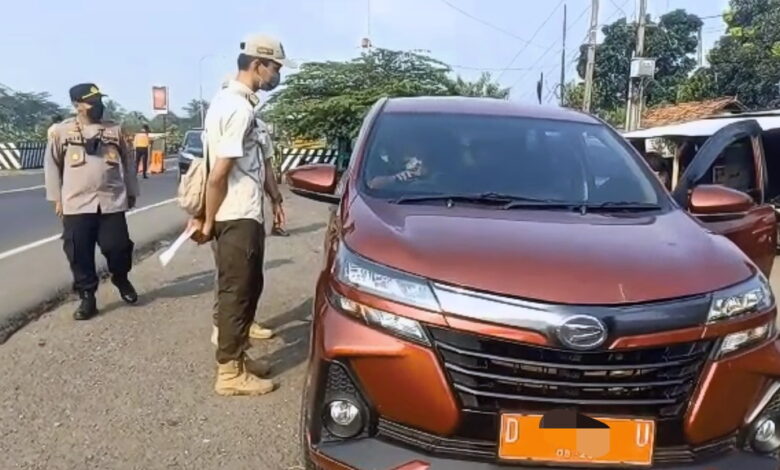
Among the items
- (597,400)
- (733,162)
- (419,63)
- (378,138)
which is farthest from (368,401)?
(419,63)

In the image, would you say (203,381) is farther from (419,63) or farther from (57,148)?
(419,63)

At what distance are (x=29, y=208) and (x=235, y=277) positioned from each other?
11758 millimetres

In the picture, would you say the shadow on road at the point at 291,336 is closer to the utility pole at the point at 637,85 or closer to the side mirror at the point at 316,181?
the side mirror at the point at 316,181

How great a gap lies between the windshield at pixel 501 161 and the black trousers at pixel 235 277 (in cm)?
91

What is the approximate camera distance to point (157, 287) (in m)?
7.66

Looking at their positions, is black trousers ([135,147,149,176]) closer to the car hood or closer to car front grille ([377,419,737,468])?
the car hood

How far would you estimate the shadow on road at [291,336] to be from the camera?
5.42 metres

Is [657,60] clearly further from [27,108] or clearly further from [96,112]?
[27,108]

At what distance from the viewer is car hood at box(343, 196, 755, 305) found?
2.77 metres

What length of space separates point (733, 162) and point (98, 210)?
6113 mm

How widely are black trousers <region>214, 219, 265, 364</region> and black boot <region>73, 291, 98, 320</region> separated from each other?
2127mm

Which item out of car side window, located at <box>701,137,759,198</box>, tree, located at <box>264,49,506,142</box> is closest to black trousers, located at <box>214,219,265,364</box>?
car side window, located at <box>701,137,759,198</box>

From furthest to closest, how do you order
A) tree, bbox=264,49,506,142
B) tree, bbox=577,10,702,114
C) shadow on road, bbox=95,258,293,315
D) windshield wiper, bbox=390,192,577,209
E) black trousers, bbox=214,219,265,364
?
tree, bbox=577,10,702,114 → tree, bbox=264,49,506,142 → shadow on road, bbox=95,258,293,315 → black trousers, bbox=214,219,265,364 → windshield wiper, bbox=390,192,577,209

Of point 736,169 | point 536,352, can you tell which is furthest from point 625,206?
point 736,169
